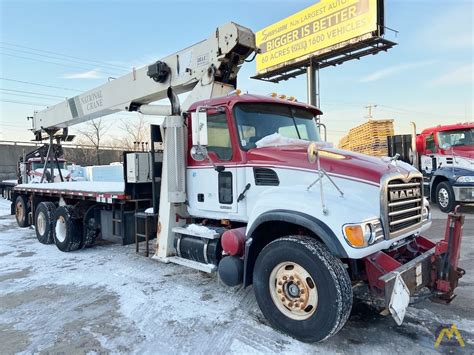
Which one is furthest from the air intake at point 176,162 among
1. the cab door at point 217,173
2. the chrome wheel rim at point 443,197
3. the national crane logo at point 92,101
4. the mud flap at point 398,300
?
the chrome wheel rim at point 443,197

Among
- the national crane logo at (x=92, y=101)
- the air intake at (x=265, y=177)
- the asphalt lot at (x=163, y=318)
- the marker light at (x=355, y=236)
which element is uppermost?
the national crane logo at (x=92, y=101)

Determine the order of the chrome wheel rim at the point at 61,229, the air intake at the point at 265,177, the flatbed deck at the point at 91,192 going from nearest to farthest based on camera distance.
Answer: the air intake at the point at 265,177, the flatbed deck at the point at 91,192, the chrome wheel rim at the point at 61,229

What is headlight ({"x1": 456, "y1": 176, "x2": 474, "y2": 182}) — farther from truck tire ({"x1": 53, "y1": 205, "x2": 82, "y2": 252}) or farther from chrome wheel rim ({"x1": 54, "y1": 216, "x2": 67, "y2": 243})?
chrome wheel rim ({"x1": 54, "y1": 216, "x2": 67, "y2": 243})

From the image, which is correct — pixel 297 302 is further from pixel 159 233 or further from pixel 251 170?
pixel 159 233

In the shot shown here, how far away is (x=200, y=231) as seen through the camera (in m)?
4.75

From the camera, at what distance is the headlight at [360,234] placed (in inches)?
124

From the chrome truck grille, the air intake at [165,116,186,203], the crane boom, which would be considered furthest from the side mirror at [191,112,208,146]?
the chrome truck grille

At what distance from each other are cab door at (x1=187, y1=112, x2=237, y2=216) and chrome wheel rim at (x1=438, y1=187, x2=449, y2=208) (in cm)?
957

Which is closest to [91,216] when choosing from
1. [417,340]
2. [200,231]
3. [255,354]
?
[200,231]

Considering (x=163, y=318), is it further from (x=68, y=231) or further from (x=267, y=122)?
(x=68, y=231)

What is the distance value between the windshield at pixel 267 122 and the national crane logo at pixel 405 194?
150 cm

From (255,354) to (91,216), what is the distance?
5432 mm

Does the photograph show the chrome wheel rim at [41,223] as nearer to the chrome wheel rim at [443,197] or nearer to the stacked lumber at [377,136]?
the chrome wheel rim at [443,197]

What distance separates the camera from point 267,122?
455cm
